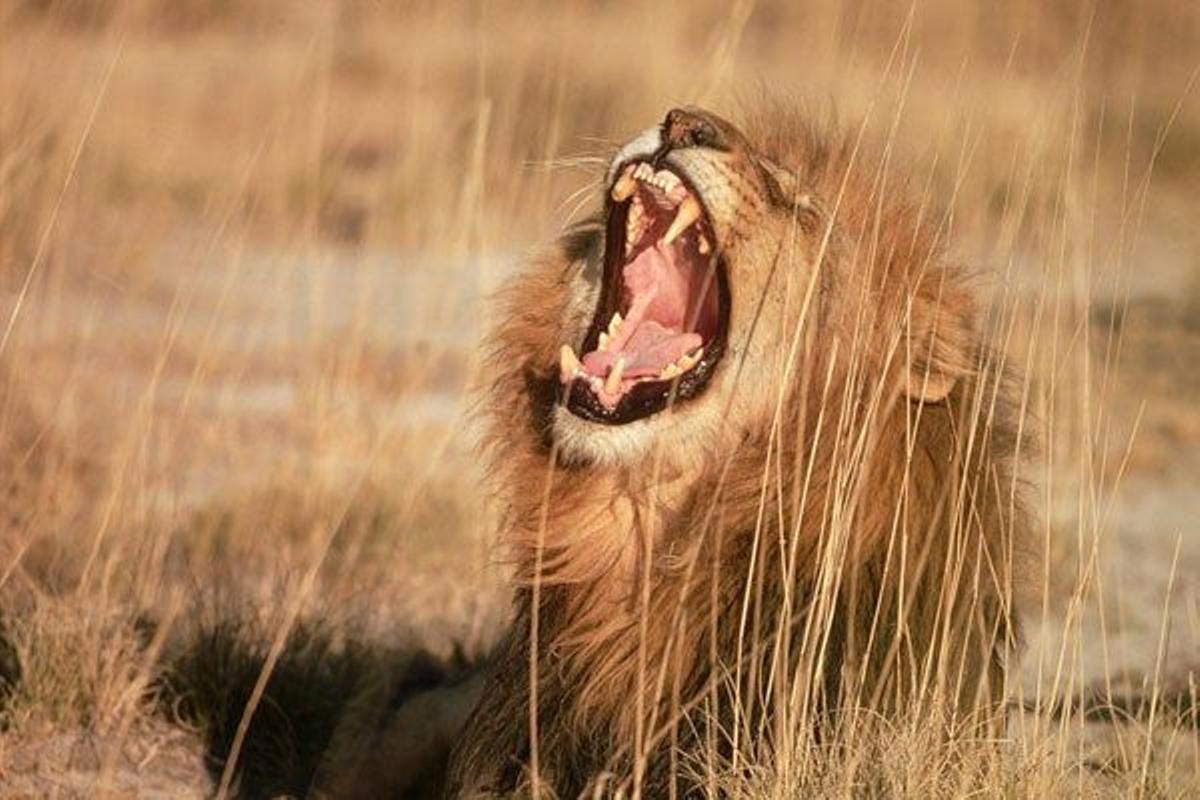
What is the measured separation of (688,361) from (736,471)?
240mm

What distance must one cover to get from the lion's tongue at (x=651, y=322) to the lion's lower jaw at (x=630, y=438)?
0.40 ft

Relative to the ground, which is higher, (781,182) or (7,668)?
(781,182)

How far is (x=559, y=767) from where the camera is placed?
4.55m

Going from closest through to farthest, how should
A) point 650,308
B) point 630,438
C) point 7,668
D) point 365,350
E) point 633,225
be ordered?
point 630,438 → point 633,225 → point 650,308 → point 7,668 → point 365,350

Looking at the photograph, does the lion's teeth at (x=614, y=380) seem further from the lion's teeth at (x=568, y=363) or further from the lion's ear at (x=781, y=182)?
the lion's ear at (x=781, y=182)

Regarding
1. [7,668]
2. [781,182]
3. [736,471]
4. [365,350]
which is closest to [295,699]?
[7,668]

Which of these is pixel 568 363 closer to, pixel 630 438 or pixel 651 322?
pixel 630 438

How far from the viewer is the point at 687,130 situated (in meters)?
4.52

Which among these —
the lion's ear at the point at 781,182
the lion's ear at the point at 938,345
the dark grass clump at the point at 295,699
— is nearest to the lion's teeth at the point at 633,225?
the lion's ear at the point at 781,182

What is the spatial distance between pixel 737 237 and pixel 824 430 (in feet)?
1.29

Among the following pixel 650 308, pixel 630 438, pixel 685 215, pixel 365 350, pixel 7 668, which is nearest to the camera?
pixel 630 438

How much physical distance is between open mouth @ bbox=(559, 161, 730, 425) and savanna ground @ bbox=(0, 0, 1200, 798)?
0.17m

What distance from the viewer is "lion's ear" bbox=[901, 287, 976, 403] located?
4488mm

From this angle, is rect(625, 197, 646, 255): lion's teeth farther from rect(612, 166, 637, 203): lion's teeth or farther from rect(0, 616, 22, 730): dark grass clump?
rect(0, 616, 22, 730): dark grass clump
